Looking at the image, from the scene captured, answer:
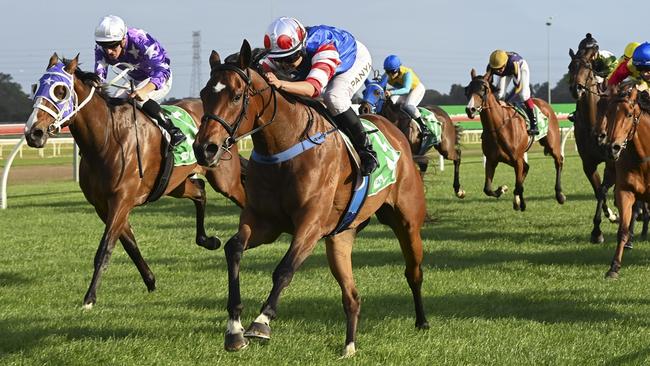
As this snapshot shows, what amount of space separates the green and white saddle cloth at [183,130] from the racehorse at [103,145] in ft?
0.81

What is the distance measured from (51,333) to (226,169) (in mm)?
3776

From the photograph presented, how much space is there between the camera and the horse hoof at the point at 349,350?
516cm

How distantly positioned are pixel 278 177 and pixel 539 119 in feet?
32.4

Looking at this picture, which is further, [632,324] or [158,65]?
[158,65]

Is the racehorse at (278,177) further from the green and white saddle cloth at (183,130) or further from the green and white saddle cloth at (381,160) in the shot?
the green and white saddle cloth at (183,130)

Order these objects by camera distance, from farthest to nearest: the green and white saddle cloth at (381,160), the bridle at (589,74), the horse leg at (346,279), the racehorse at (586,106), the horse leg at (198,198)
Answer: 1. the bridle at (589,74)
2. the racehorse at (586,106)
3. the horse leg at (198,198)
4. the green and white saddle cloth at (381,160)
5. the horse leg at (346,279)

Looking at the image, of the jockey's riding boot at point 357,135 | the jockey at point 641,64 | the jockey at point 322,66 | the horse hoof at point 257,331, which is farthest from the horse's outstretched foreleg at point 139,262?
the jockey at point 641,64

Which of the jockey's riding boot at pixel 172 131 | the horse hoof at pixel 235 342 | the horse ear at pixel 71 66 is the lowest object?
the horse hoof at pixel 235 342

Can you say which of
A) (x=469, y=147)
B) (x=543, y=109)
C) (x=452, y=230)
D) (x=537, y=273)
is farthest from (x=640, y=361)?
(x=469, y=147)

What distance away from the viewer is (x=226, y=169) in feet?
30.0

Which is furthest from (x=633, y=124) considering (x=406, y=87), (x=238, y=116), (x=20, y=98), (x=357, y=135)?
(x=20, y=98)

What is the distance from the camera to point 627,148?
781cm

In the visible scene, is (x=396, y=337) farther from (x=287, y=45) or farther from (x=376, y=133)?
(x=287, y=45)

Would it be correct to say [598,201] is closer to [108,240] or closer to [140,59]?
[140,59]
